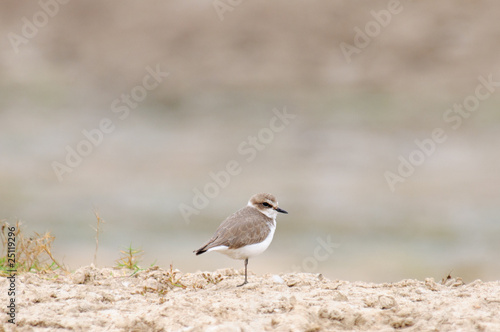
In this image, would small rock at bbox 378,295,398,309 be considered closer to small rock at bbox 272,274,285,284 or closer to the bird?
small rock at bbox 272,274,285,284

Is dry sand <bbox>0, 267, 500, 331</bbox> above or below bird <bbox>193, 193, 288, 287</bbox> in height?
below

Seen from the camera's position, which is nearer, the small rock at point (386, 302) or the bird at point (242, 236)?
the small rock at point (386, 302)

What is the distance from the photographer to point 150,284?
22.3ft

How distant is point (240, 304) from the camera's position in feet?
19.4

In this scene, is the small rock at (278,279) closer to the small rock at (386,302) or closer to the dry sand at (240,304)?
the dry sand at (240,304)

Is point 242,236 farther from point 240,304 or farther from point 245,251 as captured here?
point 240,304

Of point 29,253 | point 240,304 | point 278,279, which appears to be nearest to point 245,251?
point 278,279

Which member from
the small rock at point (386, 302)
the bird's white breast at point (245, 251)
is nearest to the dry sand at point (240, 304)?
the small rock at point (386, 302)

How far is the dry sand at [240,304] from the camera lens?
550 cm

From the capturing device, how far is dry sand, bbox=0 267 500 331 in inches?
217

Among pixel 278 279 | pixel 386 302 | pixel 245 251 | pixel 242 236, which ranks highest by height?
pixel 242 236

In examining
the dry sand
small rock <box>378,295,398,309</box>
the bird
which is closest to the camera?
the dry sand

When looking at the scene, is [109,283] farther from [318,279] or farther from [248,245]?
[318,279]

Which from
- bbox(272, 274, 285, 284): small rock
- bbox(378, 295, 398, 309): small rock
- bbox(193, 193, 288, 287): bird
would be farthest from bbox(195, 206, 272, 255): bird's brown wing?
bbox(378, 295, 398, 309): small rock
